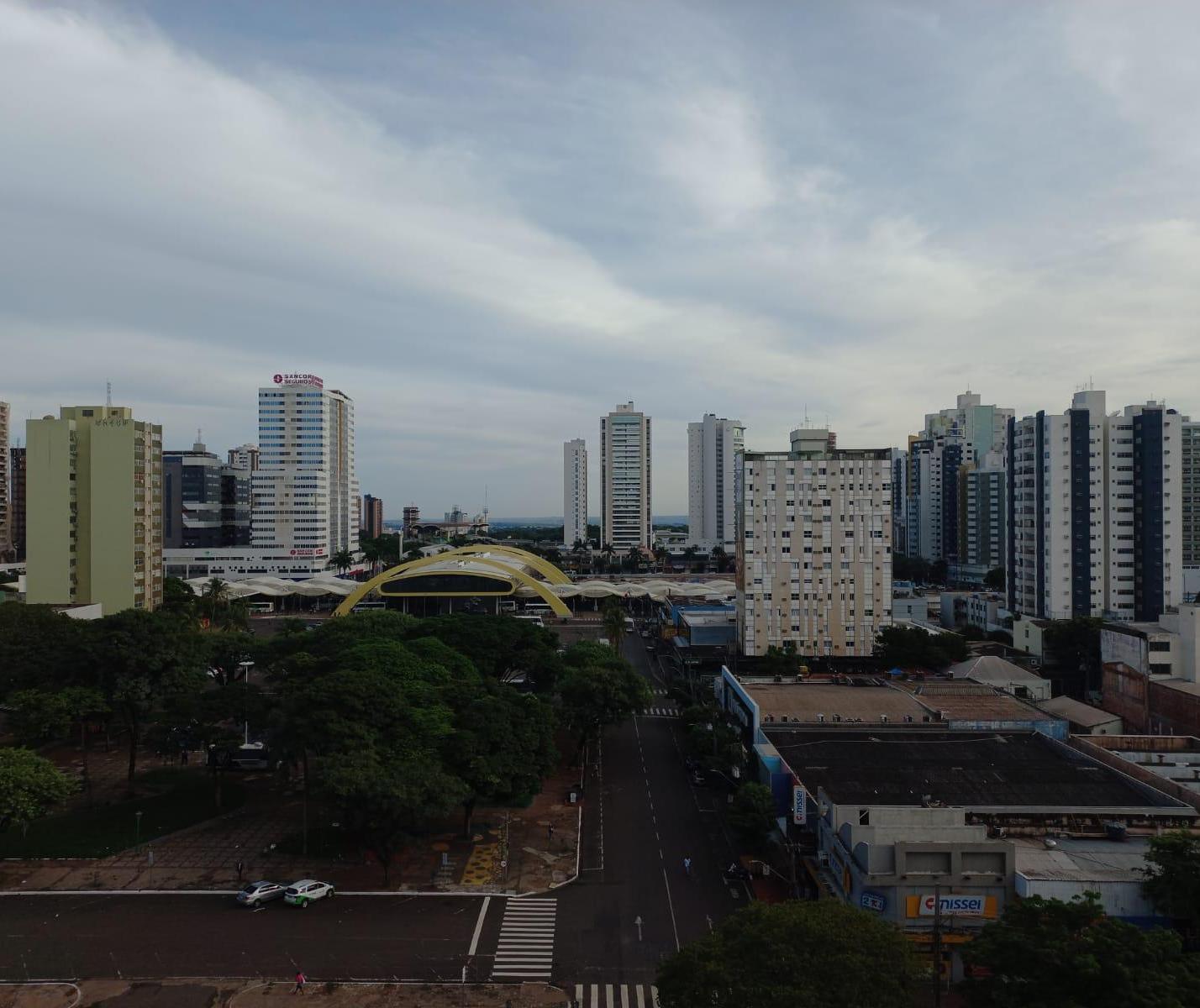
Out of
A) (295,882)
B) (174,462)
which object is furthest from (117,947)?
(174,462)

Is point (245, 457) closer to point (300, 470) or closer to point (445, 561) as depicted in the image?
point (300, 470)

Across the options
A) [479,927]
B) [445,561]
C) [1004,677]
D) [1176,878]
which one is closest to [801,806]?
[1176,878]

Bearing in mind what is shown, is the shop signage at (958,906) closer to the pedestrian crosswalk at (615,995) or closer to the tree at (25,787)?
the pedestrian crosswalk at (615,995)

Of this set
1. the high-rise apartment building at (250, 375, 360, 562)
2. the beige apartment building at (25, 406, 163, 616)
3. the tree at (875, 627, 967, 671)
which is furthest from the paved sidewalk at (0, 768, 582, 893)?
the high-rise apartment building at (250, 375, 360, 562)

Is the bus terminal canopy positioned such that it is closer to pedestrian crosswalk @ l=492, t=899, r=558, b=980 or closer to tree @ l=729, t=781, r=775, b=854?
tree @ l=729, t=781, r=775, b=854

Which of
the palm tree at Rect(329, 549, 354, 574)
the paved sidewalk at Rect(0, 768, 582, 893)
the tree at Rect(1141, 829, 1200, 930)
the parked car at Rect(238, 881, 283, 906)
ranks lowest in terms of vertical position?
the paved sidewalk at Rect(0, 768, 582, 893)

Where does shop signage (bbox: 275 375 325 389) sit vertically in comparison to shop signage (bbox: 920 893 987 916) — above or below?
above

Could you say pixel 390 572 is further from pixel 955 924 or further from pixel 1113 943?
pixel 1113 943

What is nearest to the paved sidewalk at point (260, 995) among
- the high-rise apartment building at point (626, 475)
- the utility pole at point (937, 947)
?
the utility pole at point (937, 947)
